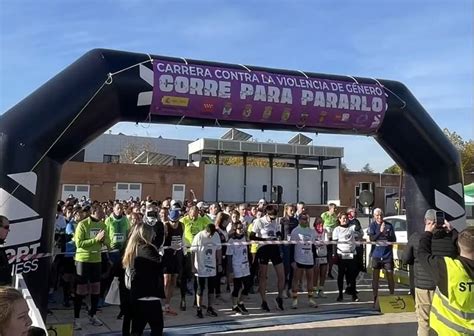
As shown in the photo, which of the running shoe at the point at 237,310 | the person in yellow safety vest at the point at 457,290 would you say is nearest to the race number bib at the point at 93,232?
the running shoe at the point at 237,310

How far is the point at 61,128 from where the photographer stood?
257 inches

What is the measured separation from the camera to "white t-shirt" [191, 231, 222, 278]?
27.5ft

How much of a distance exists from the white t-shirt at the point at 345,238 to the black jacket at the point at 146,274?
5.13 meters

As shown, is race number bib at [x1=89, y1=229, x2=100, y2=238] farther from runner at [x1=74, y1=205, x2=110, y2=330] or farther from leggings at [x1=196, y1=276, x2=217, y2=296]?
leggings at [x1=196, y1=276, x2=217, y2=296]

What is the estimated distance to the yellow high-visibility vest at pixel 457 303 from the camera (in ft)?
13.0

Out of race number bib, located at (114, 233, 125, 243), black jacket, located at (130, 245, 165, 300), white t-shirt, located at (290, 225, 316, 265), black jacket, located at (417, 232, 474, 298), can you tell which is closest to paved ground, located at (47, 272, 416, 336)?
white t-shirt, located at (290, 225, 316, 265)

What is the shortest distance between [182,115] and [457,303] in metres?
4.92

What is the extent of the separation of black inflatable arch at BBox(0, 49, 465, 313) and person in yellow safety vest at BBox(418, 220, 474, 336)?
4.48 meters

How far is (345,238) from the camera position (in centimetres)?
991

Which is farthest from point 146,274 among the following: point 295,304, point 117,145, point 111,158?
point 117,145

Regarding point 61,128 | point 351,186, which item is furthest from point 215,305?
point 351,186

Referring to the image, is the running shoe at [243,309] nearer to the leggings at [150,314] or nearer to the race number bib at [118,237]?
the race number bib at [118,237]

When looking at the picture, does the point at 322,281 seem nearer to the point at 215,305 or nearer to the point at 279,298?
the point at 279,298

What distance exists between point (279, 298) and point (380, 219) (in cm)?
282
